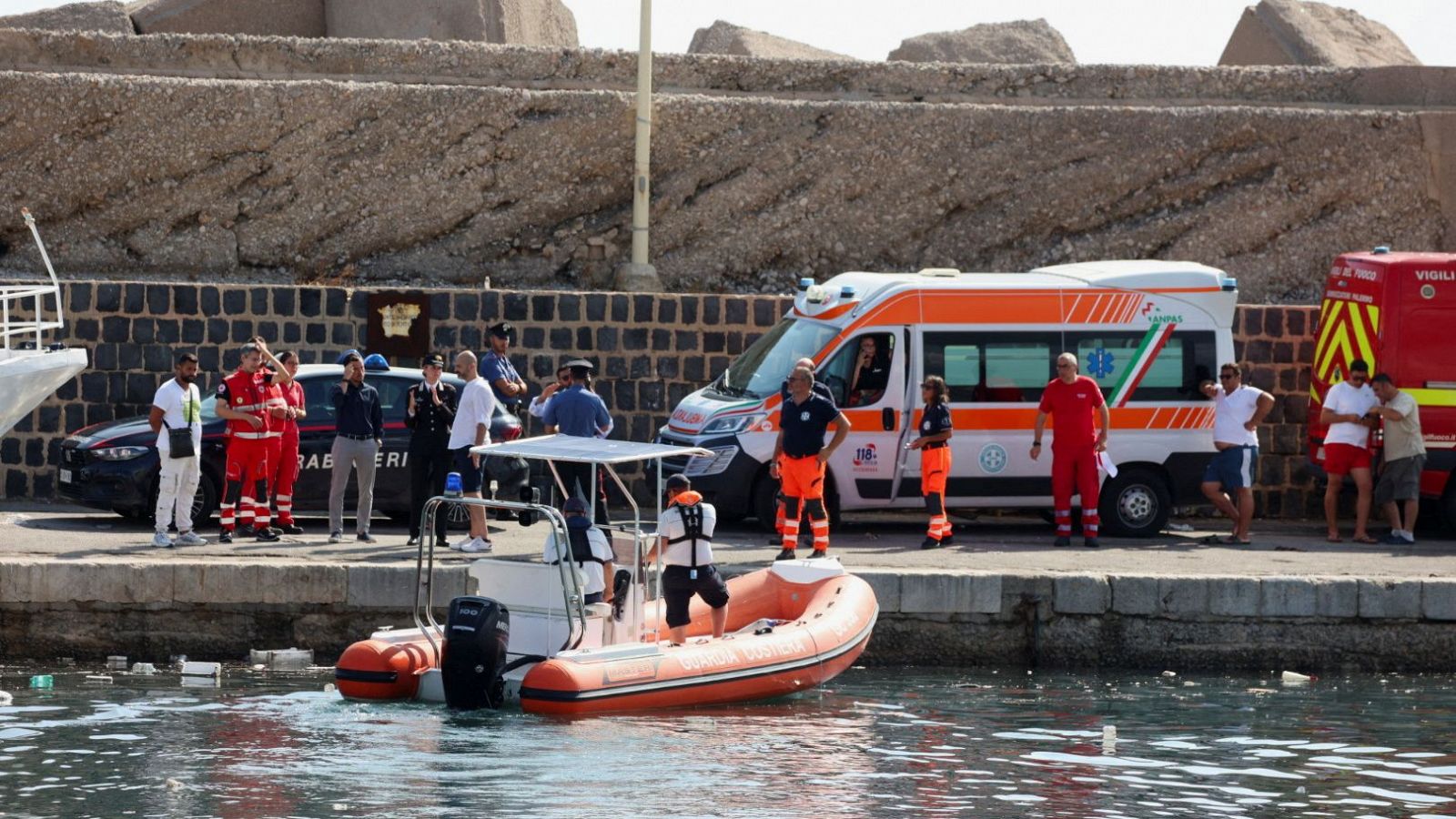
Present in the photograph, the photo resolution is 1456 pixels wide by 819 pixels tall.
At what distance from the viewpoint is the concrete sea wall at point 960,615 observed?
1462 cm

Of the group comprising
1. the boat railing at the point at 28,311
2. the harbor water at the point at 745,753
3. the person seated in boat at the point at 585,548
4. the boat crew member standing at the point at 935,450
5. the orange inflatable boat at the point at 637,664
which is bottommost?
the harbor water at the point at 745,753

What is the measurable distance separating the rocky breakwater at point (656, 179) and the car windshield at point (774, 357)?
8058 millimetres

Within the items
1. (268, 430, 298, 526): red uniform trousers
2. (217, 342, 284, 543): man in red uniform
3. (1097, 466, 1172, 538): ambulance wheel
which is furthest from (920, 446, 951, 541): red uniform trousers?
(217, 342, 284, 543): man in red uniform

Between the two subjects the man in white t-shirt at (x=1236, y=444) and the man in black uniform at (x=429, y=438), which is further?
the man in white t-shirt at (x=1236, y=444)

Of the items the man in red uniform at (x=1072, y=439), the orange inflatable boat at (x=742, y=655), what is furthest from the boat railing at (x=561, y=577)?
the man in red uniform at (x=1072, y=439)

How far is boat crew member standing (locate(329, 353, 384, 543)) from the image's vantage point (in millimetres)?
16484

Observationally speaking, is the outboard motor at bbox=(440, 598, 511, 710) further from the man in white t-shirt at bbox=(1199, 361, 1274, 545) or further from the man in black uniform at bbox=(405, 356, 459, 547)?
the man in white t-shirt at bbox=(1199, 361, 1274, 545)

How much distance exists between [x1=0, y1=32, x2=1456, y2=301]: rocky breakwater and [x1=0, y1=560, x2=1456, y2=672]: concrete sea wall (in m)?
11.5

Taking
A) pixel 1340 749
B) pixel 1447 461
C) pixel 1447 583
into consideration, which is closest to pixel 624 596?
pixel 1340 749

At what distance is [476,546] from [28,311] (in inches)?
262

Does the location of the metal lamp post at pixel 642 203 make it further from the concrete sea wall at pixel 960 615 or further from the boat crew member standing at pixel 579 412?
the concrete sea wall at pixel 960 615

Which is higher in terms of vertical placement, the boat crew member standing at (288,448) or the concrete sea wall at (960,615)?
the boat crew member standing at (288,448)

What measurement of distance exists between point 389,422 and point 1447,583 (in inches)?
352

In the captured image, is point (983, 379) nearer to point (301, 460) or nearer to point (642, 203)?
point (301, 460)
